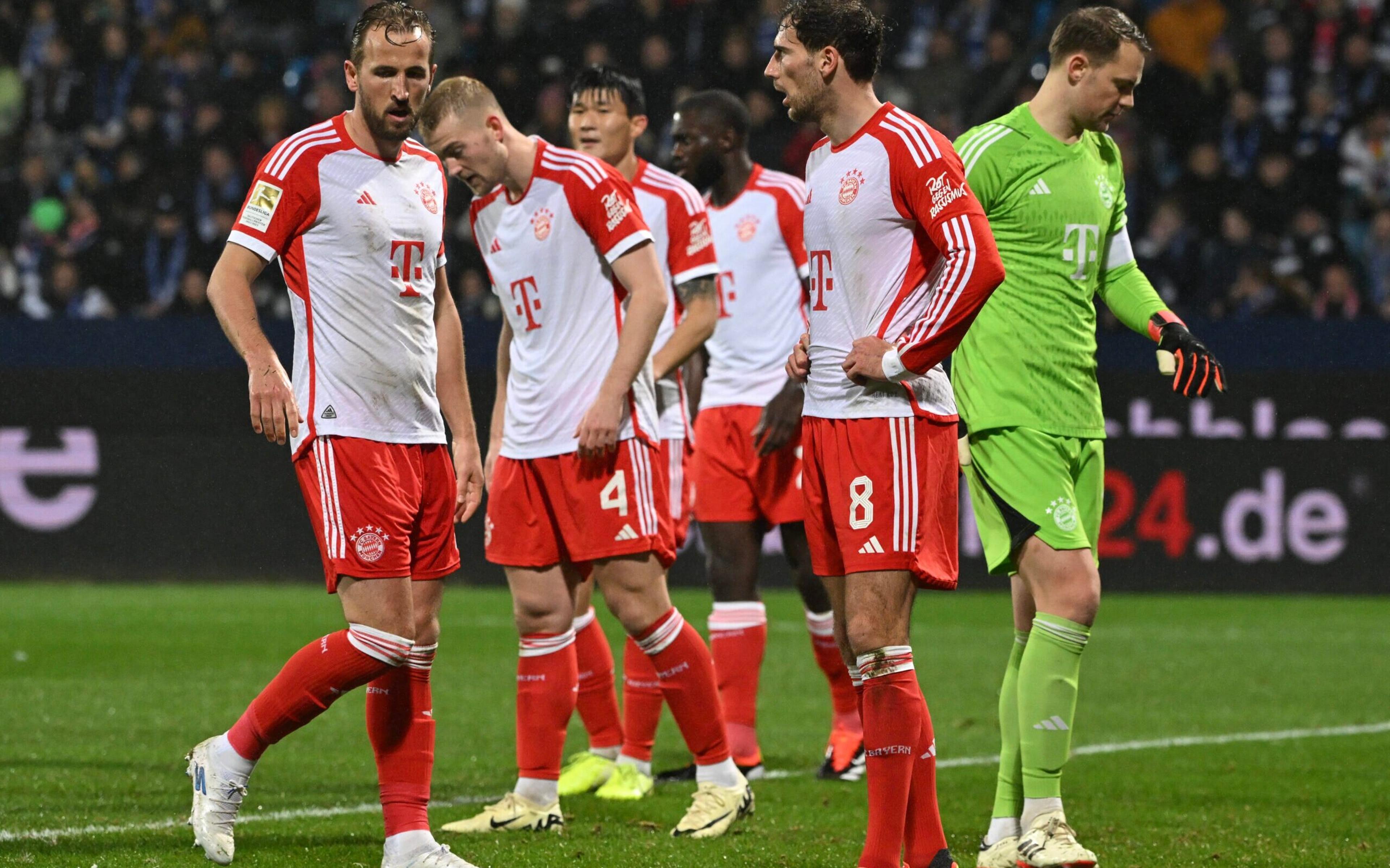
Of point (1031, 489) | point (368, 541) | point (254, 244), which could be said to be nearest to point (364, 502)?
point (368, 541)

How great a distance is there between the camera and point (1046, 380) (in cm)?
519

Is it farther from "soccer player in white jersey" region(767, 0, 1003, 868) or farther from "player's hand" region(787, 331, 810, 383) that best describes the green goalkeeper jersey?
"player's hand" region(787, 331, 810, 383)

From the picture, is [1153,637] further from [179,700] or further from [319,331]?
[319,331]

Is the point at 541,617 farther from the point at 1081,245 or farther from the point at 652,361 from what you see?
the point at 1081,245

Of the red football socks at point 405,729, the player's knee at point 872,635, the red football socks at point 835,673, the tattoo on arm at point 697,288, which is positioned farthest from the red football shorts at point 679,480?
the player's knee at point 872,635

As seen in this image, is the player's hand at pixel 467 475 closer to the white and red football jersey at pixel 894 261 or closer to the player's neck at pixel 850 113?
the white and red football jersey at pixel 894 261

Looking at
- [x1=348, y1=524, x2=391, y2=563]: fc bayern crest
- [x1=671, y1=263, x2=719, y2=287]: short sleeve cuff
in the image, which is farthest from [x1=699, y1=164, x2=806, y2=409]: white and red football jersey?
[x1=348, y1=524, x2=391, y2=563]: fc bayern crest

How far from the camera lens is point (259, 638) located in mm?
10906

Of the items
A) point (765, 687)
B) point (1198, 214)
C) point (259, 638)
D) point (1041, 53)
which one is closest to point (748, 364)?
point (765, 687)

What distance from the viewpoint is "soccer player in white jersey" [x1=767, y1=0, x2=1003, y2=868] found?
445 centimetres

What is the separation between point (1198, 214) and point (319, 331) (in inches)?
484

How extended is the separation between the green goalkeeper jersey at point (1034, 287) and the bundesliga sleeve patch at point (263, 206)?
1.94m

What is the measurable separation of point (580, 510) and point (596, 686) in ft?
3.78

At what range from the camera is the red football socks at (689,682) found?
5.86 m
